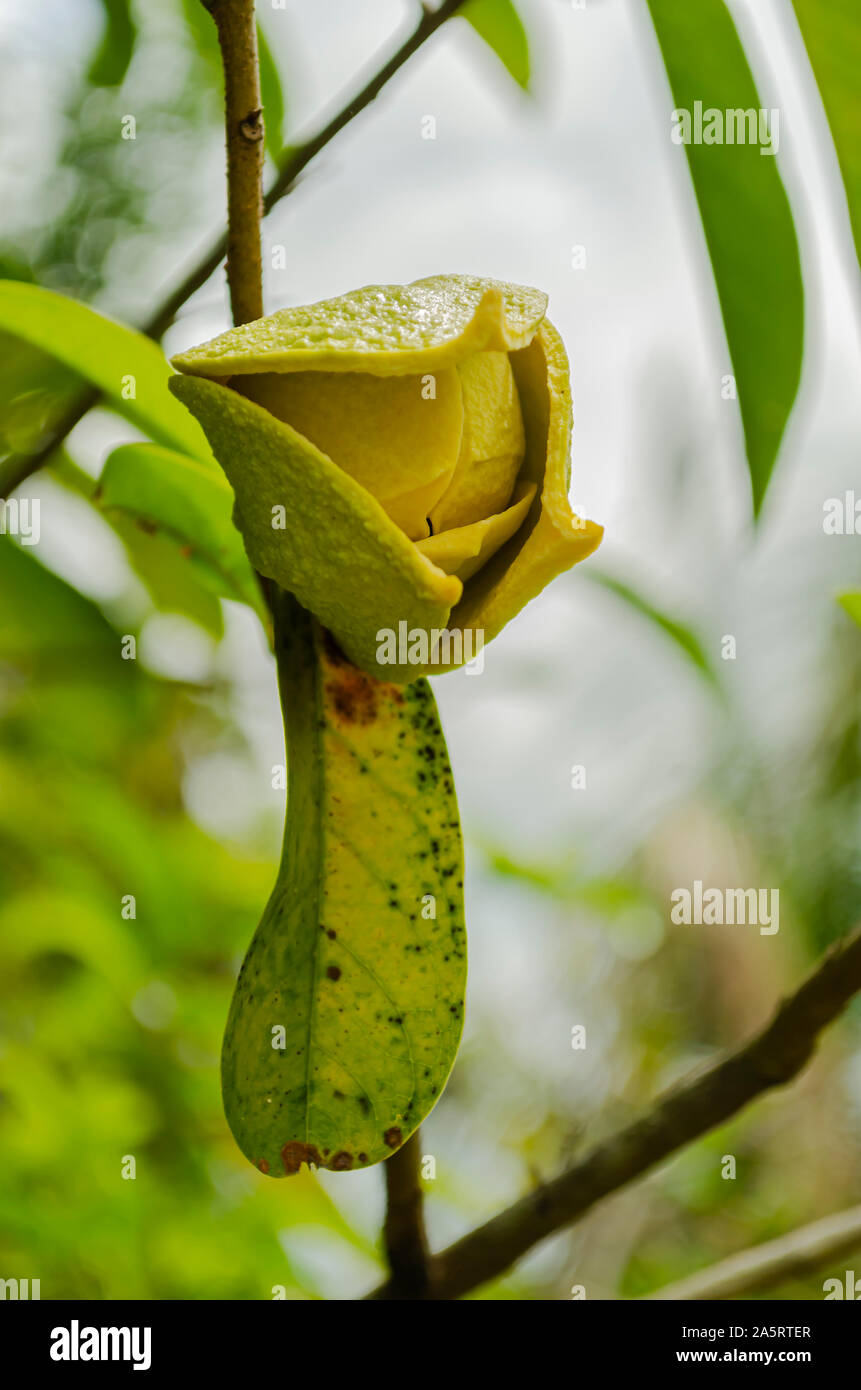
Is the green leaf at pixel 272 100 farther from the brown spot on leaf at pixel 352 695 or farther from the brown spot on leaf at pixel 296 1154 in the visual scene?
the brown spot on leaf at pixel 296 1154

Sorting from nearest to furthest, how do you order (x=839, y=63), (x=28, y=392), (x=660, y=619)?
1. (x=839, y=63)
2. (x=660, y=619)
3. (x=28, y=392)

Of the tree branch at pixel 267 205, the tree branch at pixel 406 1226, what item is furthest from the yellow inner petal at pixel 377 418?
the tree branch at pixel 406 1226

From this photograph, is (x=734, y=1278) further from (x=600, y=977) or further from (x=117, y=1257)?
(x=600, y=977)

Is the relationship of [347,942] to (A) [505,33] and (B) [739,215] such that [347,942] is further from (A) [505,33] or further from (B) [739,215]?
(A) [505,33]

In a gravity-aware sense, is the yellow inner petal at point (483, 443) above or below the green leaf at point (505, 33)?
below

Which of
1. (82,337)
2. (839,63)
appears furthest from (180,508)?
(839,63)

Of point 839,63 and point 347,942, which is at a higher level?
point 839,63
